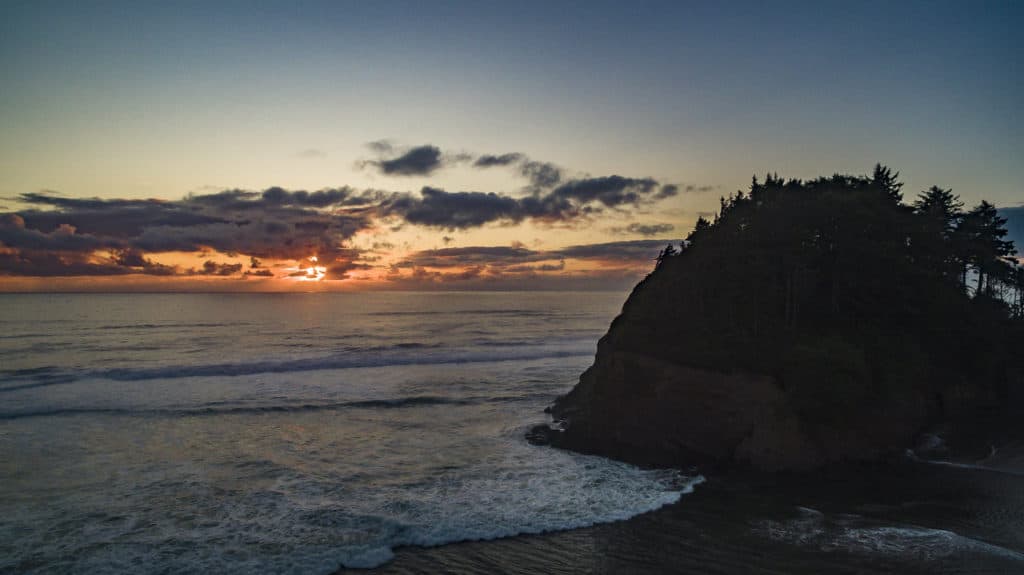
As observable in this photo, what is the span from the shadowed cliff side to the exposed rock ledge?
5 centimetres

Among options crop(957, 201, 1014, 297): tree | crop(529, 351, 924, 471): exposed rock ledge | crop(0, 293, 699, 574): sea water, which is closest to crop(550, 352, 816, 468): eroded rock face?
crop(529, 351, 924, 471): exposed rock ledge

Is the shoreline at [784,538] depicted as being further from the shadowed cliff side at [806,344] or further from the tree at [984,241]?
the tree at [984,241]

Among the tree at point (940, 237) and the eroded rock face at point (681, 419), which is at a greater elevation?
the tree at point (940, 237)

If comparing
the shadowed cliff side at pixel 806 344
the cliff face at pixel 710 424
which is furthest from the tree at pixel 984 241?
the cliff face at pixel 710 424

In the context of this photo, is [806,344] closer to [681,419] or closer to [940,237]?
[681,419]

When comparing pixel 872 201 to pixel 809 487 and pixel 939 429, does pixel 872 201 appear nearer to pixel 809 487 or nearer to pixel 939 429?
pixel 939 429

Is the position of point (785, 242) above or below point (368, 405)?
above

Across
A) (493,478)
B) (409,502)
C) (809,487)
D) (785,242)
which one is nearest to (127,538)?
(409,502)

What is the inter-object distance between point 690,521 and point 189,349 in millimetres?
54641

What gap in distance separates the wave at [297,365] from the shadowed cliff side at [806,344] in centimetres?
2259

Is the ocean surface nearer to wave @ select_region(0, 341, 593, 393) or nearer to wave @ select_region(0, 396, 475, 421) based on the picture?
wave @ select_region(0, 396, 475, 421)

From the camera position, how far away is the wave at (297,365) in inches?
1582

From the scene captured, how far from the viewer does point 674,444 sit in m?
22.2

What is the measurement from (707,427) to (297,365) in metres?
37.7
